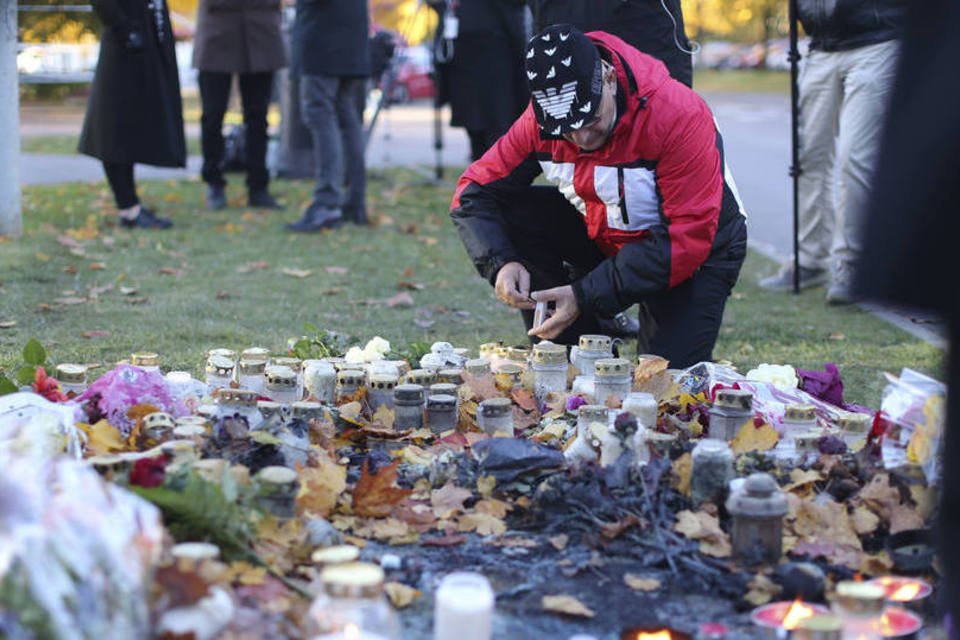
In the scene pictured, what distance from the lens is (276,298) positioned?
688cm

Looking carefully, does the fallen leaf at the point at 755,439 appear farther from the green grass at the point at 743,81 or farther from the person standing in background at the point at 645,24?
the green grass at the point at 743,81

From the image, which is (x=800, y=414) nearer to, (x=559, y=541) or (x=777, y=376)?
(x=777, y=376)

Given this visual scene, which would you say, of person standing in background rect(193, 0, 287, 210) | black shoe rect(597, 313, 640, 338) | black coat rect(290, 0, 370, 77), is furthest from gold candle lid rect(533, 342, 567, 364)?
person standing in background rect(193, 0, 287, 210)

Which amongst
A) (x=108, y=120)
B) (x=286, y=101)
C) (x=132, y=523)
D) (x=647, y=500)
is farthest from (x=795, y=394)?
(x=286, y=101)

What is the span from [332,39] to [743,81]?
33.2 metres

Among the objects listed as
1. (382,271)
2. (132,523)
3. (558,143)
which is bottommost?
(382,271)

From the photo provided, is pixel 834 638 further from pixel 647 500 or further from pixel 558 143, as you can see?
pixel 558 143

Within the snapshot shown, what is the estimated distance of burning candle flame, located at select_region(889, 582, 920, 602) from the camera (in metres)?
2.81

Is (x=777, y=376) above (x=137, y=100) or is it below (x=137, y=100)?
below

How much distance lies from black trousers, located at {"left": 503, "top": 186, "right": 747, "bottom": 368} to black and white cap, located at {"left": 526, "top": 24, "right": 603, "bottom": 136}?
74cm

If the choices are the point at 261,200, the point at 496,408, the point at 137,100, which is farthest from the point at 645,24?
the point at 261,200

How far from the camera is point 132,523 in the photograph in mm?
2416

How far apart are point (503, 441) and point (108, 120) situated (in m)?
5.91

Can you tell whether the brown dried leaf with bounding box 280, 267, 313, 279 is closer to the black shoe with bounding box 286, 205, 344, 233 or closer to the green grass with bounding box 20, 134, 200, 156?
the black shoe with bounding box 286, 205, 344, 233
